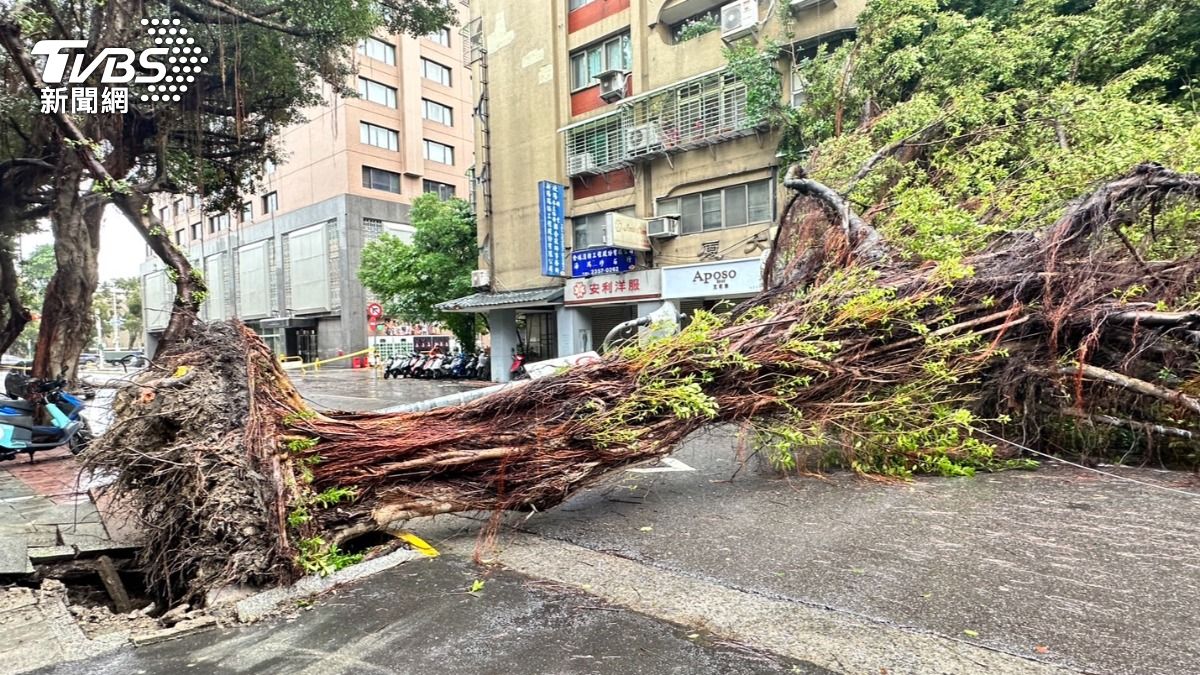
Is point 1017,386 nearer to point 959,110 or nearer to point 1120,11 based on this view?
point 959,110

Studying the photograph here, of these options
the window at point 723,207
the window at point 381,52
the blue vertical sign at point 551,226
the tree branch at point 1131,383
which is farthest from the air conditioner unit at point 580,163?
the window at point 381,52

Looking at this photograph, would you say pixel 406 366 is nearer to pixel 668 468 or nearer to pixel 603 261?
pixel 603 261

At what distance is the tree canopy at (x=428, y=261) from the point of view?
19672 mm

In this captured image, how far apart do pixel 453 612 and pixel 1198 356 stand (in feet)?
19.4

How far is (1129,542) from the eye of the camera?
11.5ft

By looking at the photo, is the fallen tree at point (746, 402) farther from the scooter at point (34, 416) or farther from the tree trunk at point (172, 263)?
the scooter at point (34, 416)

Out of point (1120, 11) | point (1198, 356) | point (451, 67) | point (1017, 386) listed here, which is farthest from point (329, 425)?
point (451, 67)

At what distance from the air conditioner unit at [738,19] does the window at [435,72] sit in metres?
23.4

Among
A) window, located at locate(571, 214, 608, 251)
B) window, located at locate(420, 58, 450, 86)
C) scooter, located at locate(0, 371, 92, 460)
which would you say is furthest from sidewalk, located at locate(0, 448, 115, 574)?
window, located at locate(420, 58, 450, 86)

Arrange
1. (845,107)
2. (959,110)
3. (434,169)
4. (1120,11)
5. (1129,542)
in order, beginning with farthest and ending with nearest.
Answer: (434,169) → (845,107) → (1120,11) → (959,110) → (1129,542)

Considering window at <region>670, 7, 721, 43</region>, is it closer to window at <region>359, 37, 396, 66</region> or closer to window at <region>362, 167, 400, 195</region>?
window at <region>359, 37, 396, 66</region>

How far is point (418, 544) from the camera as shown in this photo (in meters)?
3.99

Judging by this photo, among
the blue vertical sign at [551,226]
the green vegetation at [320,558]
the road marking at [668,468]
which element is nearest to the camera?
the green vegetation at [320,558]

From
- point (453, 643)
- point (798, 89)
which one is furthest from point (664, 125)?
point (453, 643)
